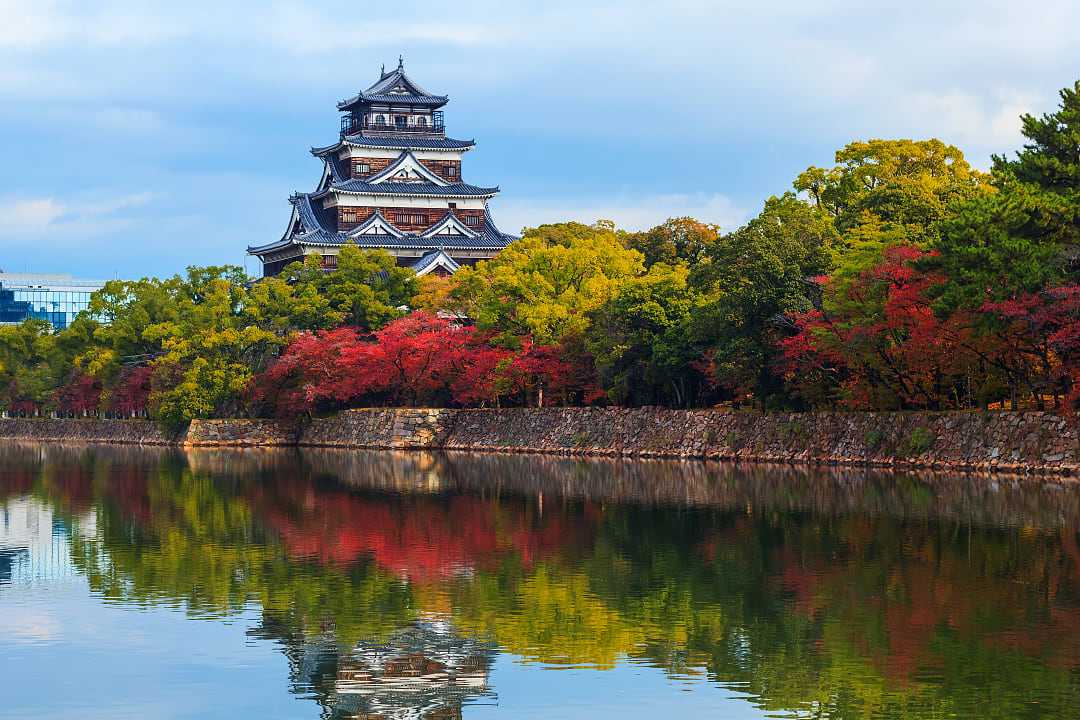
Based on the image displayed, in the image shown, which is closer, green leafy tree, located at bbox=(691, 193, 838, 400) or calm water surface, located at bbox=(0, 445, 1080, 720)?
calm water surface, located at bbox=(0, 445, 1080, 720)

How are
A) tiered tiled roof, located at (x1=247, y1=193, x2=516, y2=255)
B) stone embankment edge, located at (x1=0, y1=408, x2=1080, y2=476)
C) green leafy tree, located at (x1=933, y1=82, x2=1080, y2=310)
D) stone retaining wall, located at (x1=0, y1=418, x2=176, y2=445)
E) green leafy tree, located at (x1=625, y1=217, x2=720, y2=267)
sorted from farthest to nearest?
1. tiered tiled roof, located at (x1=247, y1=193, x2=516, y2=255)
2. stone retaining wall, located at (x1=0, y1=418, x2=176, y2=445)
3. green leafy tree, located at (x1=625, y1=217, x2=720, y2=267)
4. stone embankment edge, located at (x1=0, y1=408, x2=1080, y2=476)
5. green leafy tree, located at (x1=933, y1=82, x2=1080, y2=310)

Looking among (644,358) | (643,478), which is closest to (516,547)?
(643,478)

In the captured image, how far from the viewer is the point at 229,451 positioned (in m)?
63.2

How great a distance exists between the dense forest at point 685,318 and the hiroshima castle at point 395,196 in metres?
6.48

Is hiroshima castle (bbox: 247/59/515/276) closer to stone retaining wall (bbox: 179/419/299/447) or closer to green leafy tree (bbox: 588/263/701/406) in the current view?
stone retaining wall (bbox: 179/419/299/447)

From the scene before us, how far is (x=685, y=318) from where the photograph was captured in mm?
48875

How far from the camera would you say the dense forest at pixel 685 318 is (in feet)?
117

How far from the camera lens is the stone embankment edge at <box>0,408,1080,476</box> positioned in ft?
120

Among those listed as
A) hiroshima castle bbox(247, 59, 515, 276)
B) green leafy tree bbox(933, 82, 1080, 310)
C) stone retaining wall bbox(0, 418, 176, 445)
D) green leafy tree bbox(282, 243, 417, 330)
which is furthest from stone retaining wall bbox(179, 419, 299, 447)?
green leafy tree bbox(933, 82, 1080, 310)

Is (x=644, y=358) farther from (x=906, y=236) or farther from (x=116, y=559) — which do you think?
(x=116, y=559)

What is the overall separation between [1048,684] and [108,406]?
68.1 metres

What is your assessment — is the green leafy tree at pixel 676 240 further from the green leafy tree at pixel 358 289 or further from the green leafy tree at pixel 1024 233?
the green leafy tree at pixel 1024 233

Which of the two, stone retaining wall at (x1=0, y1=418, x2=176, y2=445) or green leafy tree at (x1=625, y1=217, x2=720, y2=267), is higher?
green leafy tree at (x1=625, y1=217, x2=720, y2=267)

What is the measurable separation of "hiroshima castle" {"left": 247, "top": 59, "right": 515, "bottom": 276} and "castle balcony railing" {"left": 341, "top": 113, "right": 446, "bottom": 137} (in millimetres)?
56
